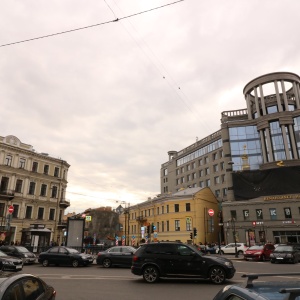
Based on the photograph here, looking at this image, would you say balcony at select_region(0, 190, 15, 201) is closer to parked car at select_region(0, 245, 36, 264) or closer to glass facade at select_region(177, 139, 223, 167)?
parked car at select_region(0, 245, 36, 264)

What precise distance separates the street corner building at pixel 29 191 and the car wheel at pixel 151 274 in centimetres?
3072

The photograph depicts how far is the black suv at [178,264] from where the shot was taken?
12039 mm

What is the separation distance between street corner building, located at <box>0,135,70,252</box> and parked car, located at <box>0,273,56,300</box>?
1447 inches

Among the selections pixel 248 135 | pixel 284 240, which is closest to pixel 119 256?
pixel 284 240

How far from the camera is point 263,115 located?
207ft

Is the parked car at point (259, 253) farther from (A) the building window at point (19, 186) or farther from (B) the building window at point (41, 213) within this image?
(A) the building window at point (19, 186)

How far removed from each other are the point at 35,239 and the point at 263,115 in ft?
168

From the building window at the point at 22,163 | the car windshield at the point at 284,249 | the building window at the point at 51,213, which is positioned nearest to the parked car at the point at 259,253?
the car windshield at the point at 284,249

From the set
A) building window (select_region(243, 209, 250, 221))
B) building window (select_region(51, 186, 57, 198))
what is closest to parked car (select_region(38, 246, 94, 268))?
building window (select_region(51, 186, 57, 198))

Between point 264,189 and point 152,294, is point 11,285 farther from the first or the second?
point 264,189

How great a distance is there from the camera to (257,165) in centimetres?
6228

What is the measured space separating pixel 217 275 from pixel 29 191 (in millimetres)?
42931

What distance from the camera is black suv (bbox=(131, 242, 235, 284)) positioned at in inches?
474

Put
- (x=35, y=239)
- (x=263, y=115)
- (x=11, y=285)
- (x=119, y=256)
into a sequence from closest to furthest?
(x=11, y=285), (x=119, y=256), (x=35, y=239), (x=263, y=115)
